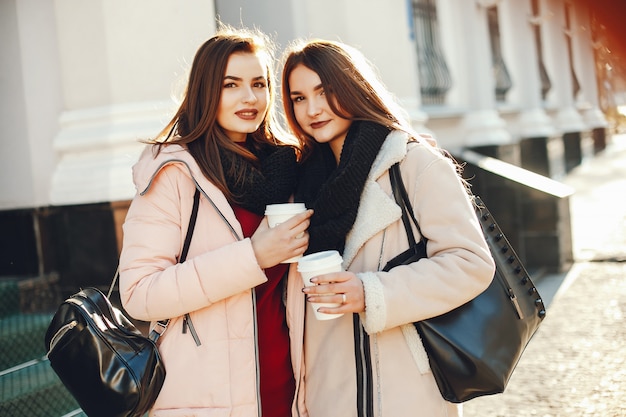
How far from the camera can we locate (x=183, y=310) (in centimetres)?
188

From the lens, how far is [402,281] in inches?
72.0

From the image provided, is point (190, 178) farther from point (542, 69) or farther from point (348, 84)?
point (542, 69)

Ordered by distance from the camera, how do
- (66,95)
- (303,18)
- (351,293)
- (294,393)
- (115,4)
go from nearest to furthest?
(351,293)
(294,393)
(115,4)
(66,95)
(303,18)

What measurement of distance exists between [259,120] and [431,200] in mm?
721

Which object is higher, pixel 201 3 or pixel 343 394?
pixel 201 3

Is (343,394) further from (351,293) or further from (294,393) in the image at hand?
(351,293)

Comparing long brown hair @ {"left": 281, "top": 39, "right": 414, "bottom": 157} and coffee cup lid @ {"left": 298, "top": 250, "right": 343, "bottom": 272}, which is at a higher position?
long brown hair @ {"left": 281, "top": 39, "right": 414, "bottom": 157}

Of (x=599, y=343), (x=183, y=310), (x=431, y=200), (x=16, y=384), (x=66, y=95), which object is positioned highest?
(x=66, y=95)

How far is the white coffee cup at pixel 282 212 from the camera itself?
6.17ft

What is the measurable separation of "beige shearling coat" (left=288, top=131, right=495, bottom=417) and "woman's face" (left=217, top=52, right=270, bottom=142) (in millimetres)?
502

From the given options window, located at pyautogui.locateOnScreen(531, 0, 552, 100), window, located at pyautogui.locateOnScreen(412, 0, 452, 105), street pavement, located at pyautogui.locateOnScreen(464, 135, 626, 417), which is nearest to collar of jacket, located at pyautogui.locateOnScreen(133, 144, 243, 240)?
street pavement, located at pyautogui.locateOnScreen(464, 135, 626, 417)

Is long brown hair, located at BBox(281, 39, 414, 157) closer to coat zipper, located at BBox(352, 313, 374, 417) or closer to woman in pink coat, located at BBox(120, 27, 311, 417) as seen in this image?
woman in pink coat, located at BBox(120, 27, 311, 417)

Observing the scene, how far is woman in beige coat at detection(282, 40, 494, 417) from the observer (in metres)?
1.82

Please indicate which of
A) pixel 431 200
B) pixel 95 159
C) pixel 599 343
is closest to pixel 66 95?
pixel 95 159
